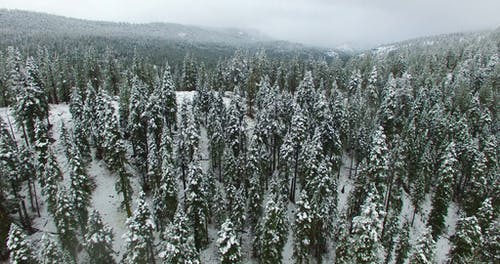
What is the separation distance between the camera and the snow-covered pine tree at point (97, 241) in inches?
1198

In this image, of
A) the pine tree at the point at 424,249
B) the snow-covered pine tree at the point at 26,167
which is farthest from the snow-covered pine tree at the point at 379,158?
the snow-covered pine tree at the point at 26,167

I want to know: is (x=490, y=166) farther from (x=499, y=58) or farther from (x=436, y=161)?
(x=499, y=58)

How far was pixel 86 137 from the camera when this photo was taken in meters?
53.2

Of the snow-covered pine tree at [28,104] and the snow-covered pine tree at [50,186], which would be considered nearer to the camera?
the snow-covered pine tree at [50,186]

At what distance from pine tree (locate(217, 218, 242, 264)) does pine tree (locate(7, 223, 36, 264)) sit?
746 inches

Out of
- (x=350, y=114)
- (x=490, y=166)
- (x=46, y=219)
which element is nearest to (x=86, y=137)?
(x=46, y=219)

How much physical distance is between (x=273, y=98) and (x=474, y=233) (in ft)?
115

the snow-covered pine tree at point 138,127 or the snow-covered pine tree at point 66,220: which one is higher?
the snow-covered pine tree at point 138,127

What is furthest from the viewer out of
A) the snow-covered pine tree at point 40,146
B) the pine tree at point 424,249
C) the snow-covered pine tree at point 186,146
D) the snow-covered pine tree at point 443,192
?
the snow-covered pine tree at point 186,146

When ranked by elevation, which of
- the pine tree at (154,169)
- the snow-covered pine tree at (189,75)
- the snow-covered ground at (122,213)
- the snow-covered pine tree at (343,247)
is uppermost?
the snow-covered pine tree at (189,75)

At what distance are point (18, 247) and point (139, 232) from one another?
11808 mm

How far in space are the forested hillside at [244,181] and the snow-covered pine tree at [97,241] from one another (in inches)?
5.1

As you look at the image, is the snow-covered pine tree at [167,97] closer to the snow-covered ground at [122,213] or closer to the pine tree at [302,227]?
the snow-covered ground at [122,213]

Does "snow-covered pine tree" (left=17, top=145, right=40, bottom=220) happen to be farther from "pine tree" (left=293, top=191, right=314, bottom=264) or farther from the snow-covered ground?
"pine tree" (left=293, top=191, right=314, bottom=264)
